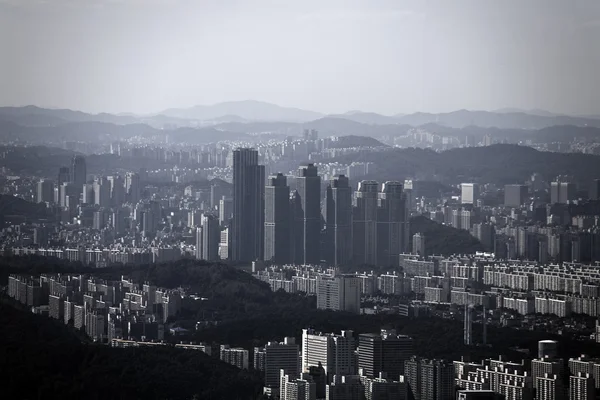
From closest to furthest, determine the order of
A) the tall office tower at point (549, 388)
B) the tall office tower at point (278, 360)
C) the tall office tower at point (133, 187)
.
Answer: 1. the tall office tower at point (549, 388)
2. the tall office tower at point (278, 360)
3. the tall office tower at point (133, 187)

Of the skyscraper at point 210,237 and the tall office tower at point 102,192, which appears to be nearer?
the skyscraper at point 210,237

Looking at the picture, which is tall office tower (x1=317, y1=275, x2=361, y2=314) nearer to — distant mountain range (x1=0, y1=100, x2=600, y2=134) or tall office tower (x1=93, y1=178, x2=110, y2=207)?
distant mountain range (x1=0, y1=100, x2=600, y2=134)

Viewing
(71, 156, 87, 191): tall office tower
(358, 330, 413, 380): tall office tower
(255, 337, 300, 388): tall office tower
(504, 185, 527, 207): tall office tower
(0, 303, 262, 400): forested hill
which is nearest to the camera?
(0, 303, 262, 400): forested hill

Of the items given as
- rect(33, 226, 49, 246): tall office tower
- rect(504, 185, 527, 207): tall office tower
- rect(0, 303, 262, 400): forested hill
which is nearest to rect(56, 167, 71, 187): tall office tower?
rect(33, 226, 49, 246): tall office tower

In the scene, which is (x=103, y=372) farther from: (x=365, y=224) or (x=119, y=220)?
(x=119, y=220)

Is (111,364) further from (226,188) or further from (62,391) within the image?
(226,188)

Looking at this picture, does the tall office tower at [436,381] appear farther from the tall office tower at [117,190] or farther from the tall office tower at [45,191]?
the tall office tower at [117,190]

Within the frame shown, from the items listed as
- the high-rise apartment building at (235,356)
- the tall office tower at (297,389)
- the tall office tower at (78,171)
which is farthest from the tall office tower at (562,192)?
the tall office tower at (297,389)

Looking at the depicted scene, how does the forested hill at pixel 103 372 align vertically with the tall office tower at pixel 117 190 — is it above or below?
below
